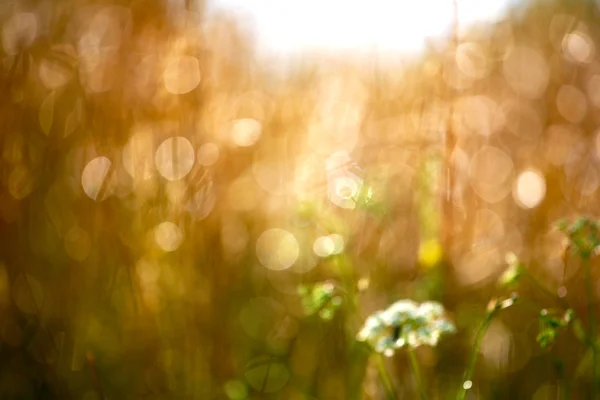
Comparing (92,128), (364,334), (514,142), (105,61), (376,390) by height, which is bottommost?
(376,390)

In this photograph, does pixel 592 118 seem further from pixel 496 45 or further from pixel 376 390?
pixel 376 390

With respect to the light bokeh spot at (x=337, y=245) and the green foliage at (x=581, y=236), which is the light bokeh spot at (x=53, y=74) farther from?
the green foliage at (x=581, y=236)

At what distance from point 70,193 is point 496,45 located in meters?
1.33

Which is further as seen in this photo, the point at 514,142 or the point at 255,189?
the point at 514,142

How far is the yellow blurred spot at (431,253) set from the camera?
1073 millimetres

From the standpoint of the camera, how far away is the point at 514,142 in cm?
181

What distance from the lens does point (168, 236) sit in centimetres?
130

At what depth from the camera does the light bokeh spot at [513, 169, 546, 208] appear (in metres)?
1.54

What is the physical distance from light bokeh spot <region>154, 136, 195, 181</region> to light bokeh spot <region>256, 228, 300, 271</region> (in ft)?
1.34

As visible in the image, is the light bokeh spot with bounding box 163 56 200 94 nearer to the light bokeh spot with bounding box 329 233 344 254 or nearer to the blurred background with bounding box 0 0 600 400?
the blurred background with bounding box 0 0 600 400

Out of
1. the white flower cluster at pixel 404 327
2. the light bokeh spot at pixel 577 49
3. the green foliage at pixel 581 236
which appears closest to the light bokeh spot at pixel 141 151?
the white flower cluster at pixel 404 327

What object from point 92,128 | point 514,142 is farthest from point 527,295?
A: point 92,128

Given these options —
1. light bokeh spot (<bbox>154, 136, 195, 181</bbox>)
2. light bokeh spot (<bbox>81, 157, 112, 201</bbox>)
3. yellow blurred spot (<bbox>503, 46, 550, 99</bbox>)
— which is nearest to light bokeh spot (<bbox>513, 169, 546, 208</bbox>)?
yellow blurred spot (<bbox>503, 46, 550, 99</bbox>)

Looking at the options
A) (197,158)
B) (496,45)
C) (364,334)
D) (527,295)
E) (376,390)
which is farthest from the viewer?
(496,45)
